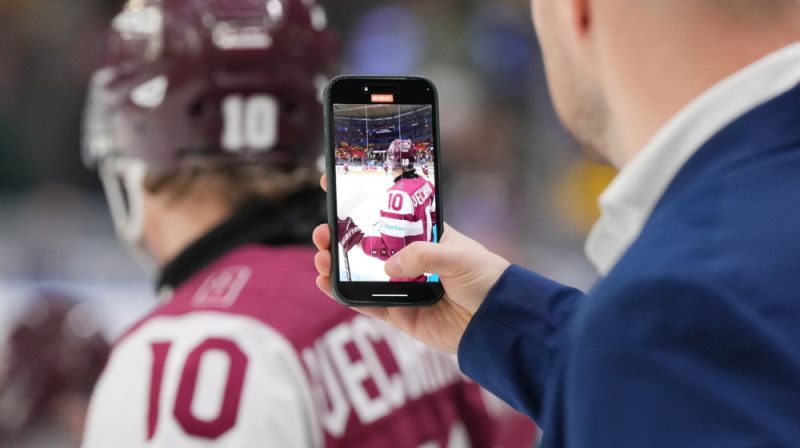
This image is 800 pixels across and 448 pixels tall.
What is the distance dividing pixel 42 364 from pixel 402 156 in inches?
93.7

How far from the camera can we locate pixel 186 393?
56.1 inches

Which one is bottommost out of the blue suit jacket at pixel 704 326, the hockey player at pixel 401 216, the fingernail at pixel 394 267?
the fingernail at pixel 394 267

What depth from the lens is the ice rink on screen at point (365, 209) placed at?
3.37 feet

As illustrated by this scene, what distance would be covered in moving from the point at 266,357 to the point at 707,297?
3.30ft

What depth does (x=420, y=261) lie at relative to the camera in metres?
0.95

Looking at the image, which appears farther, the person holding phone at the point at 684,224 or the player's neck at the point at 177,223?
the player's neck at the point at 177,223

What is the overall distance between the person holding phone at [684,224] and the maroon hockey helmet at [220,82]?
109 centimetres

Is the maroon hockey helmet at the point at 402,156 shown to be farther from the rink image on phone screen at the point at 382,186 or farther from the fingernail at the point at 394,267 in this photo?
the fingernail at the point at 394,267

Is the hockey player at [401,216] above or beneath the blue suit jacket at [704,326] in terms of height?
beneath

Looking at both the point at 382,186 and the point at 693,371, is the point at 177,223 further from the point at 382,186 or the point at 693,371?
the point at 693,371

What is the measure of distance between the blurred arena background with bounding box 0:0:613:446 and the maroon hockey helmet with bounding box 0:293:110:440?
1004 mm

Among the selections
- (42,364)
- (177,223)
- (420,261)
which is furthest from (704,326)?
(42,364)

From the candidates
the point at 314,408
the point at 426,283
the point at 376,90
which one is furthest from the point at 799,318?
the point at 314,408

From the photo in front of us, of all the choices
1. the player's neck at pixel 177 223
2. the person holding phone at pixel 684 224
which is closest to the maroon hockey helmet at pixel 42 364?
the player's neck at pixel 177 223
